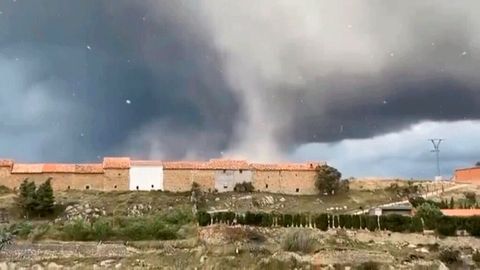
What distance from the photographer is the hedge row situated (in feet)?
134

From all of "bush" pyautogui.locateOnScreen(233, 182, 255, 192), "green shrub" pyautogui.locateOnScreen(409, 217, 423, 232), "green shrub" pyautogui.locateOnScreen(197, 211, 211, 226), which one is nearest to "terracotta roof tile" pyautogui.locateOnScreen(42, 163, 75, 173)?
"bush" pyautogui.locateOnScreen(233, 182, 255, 192)

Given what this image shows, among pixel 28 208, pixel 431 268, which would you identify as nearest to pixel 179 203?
pixel 28 208

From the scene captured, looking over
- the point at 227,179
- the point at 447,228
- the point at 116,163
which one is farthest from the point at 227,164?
the point at 447,228

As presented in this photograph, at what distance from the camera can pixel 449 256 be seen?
36156 millimetres

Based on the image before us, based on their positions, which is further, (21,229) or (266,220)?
(266,220)

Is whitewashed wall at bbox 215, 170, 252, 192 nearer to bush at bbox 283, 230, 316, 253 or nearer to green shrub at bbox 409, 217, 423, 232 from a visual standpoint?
green shrub at bbox 409, 217, 423, 232

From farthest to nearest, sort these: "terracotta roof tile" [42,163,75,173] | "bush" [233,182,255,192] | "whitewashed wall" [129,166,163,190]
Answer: "bush" [233,182,255,192] → "whitewashed wall" [129,166,163,190] → "terracotta roof tile" [42,163,75,173]

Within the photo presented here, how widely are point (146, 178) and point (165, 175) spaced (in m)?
1.82

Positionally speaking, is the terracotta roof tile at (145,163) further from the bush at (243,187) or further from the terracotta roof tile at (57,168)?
the bush at (243,187)

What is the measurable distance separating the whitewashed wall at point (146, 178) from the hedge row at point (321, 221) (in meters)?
18.3

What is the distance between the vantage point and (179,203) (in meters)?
53.5

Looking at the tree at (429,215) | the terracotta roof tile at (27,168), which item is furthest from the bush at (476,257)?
the terracotta roof tile at (27,168)

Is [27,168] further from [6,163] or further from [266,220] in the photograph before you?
[266,220]

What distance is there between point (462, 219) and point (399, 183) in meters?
25.6
